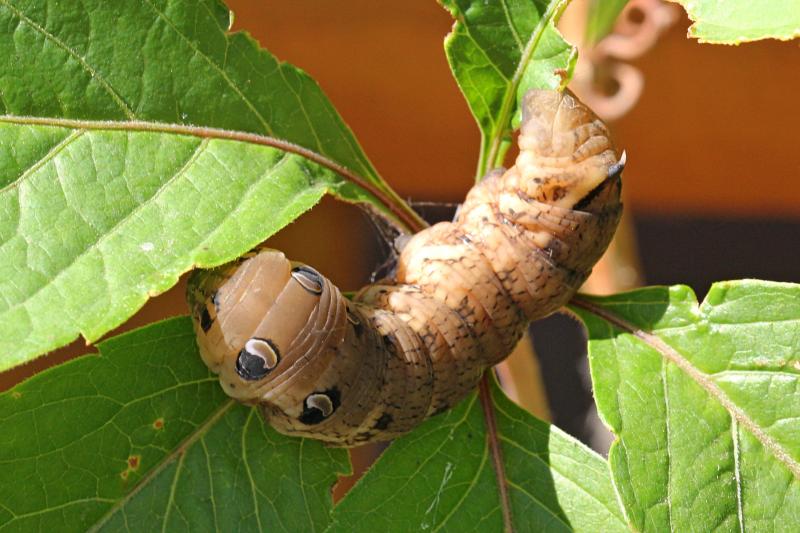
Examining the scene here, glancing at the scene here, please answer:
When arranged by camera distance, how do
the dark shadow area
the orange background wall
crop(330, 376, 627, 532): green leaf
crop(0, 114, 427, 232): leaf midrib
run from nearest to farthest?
crop(0, 114, 427, 232): leaf midrib
crop(330, 376, 627, 532): green leaf
the orange background wall
the dark shadow area

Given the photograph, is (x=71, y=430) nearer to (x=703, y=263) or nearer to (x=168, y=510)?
(x=168, y=510)

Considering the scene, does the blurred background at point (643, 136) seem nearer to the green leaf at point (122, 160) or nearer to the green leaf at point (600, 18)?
the green leaf at point (600, 18)

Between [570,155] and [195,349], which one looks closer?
[195,349]

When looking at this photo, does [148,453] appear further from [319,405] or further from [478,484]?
[478,484]

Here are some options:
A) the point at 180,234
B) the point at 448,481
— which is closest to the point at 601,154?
the point at 448,481

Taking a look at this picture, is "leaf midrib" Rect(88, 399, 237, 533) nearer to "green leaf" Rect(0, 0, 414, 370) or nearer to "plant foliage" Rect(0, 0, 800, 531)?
"plant foliage" Rect(0, 0, 800, 531)

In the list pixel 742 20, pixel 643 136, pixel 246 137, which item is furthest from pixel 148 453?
pixel 643 136

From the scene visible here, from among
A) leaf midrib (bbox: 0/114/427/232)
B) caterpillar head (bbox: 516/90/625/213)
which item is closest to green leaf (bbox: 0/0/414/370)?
leaf midrib (bbox: 0/114/427/232)
